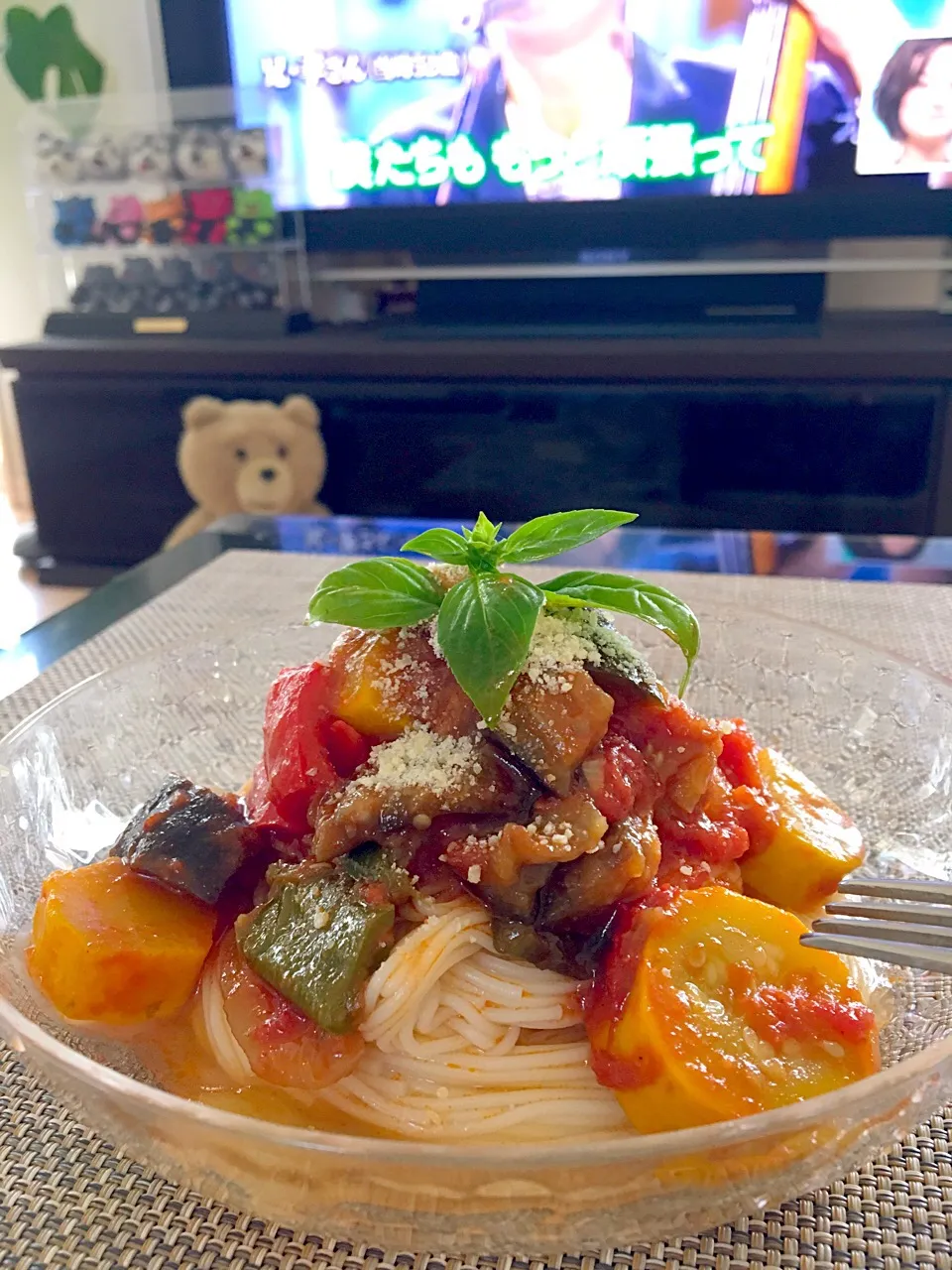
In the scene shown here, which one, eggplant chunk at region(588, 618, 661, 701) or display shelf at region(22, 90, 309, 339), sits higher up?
display shelf at region(22, 90, 309, 339)

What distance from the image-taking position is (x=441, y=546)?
4.59ft

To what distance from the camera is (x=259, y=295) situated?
233 inches

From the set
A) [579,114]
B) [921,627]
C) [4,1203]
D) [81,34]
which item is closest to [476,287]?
[579,114]

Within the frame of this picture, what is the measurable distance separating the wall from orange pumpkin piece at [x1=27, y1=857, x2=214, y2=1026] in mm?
6688

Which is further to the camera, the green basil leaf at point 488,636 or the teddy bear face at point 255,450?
the teddy bear face at point 255,450

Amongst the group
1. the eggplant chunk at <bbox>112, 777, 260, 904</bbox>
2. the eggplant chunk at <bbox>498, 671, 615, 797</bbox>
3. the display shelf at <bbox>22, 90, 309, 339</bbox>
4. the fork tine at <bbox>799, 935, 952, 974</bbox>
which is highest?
the display shelf at <bbox>22, 90, 309, 339</bbox>

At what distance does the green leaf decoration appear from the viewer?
6473 millimetres

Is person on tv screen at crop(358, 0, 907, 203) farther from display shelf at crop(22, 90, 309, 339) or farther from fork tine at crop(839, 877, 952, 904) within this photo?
fork tine at crop(839, 877, 952, 904)

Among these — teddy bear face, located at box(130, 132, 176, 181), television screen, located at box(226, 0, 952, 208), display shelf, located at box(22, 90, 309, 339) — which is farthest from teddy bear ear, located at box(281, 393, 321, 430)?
teddy bear face, located at box(130, 132, 176, 181)

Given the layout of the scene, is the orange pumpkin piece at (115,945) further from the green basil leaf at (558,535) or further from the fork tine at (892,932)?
the fork tine at (892,932)

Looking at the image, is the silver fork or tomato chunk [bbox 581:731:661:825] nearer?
the silver fork

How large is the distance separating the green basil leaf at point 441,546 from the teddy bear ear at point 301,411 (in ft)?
13.4

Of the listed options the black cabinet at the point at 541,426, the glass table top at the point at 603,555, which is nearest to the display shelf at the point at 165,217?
the black cabinet at the point at 541,426

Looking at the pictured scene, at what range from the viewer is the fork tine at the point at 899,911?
1168 mm
